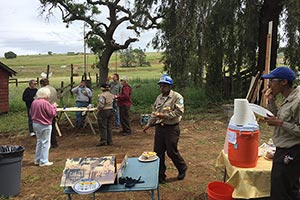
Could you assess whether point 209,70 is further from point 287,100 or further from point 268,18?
point 287,100

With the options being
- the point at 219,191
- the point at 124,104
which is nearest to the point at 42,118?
the point at 124,104

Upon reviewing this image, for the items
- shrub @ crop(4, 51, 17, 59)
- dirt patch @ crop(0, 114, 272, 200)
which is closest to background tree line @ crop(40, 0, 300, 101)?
dirt patch @ crop(0, 114, 272, 200)

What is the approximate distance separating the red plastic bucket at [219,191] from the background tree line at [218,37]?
5980 mm

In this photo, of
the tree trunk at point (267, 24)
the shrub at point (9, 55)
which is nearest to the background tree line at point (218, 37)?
the tree trunk at point (267, 24)

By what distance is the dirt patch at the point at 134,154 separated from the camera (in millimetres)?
4645

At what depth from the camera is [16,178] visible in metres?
4.57

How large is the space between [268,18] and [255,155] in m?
9.34

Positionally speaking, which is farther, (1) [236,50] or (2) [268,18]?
(1) [236,50]

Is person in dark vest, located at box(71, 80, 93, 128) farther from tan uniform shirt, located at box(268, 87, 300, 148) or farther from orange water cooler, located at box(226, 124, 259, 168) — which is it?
tan uniform shirt, located at box(268, 87, 300, 148)

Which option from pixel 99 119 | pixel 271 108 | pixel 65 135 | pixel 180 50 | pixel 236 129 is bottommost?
pixel 65 135

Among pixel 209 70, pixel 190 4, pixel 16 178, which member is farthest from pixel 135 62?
pixel 16 178

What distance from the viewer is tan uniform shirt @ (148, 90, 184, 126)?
4.45 m

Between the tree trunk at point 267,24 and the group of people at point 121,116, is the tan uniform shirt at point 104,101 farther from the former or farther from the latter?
the tree trunk at point 267,24

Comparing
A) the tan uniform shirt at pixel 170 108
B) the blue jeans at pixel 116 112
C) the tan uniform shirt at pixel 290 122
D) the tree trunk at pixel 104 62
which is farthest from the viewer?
the tree trunk at pixel 104 62
